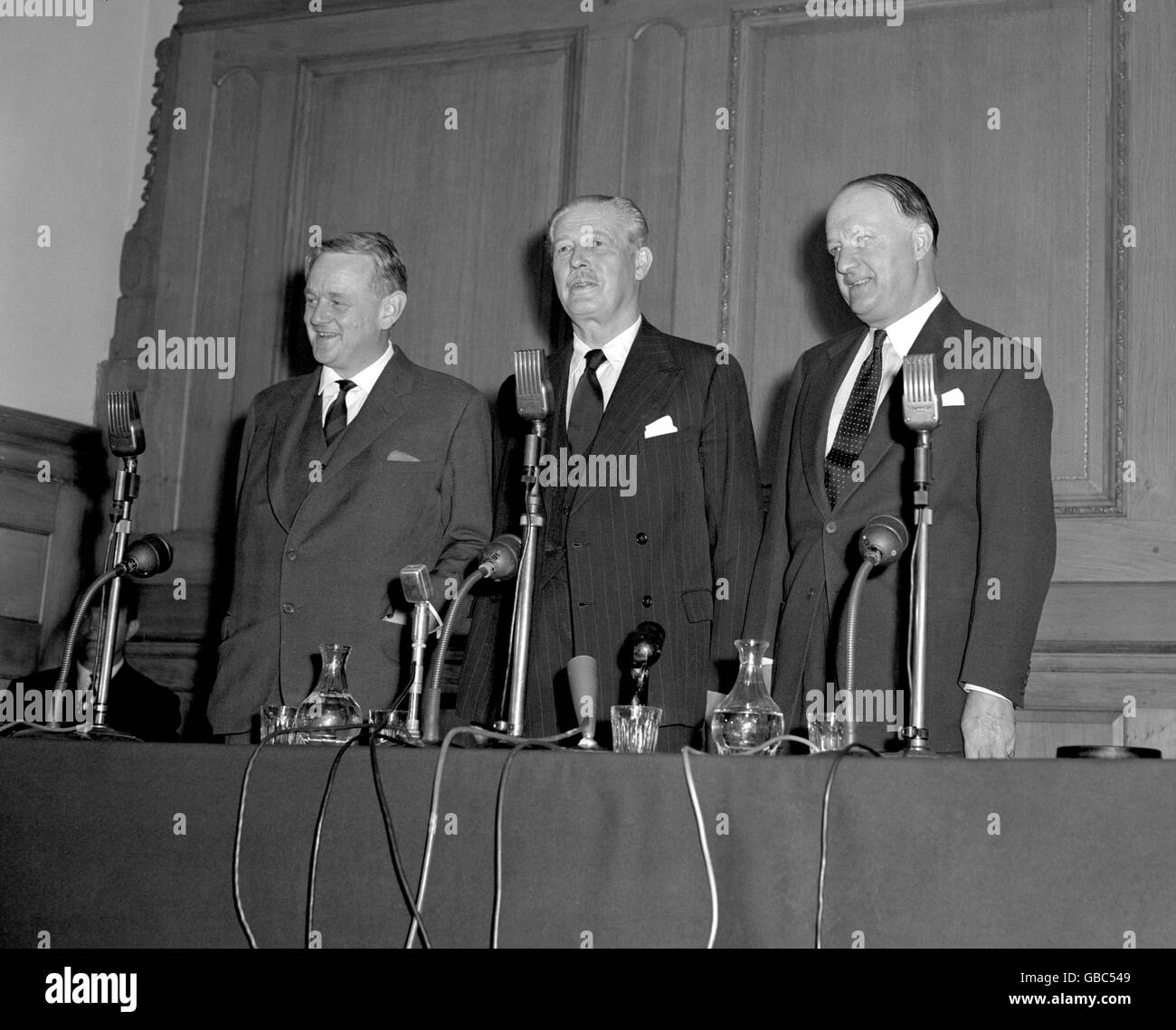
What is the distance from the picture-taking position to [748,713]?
229 centimetres

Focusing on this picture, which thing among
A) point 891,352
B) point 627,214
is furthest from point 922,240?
point 627,214

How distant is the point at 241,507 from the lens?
3371 mm

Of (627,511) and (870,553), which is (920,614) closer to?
(870,553)

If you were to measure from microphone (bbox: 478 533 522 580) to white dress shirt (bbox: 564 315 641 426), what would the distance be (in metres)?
0.85

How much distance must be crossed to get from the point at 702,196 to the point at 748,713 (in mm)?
2316

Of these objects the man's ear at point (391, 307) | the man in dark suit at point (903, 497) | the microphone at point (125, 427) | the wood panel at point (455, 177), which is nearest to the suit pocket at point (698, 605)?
the man in dark suit at point (903, 497)

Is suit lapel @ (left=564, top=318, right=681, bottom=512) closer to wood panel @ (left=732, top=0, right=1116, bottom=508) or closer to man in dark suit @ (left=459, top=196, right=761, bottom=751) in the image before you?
man in dark suit @ (left=459, top=196, right=761, bottom=751)

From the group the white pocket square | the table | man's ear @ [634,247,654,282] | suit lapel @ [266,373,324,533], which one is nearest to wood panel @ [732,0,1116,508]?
man's ear @ [634,247,654,282]

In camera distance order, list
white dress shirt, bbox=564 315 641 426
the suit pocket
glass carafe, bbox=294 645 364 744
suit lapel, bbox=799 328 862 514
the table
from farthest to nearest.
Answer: white dress shirt, bbox=564 315 641 426
the suit pocket
suit lapel, bbox=799 328 862 514
glass carafe, bbox=294 645 364 744
the table

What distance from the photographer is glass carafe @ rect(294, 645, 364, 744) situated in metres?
2.39

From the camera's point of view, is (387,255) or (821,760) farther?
(387,255)
